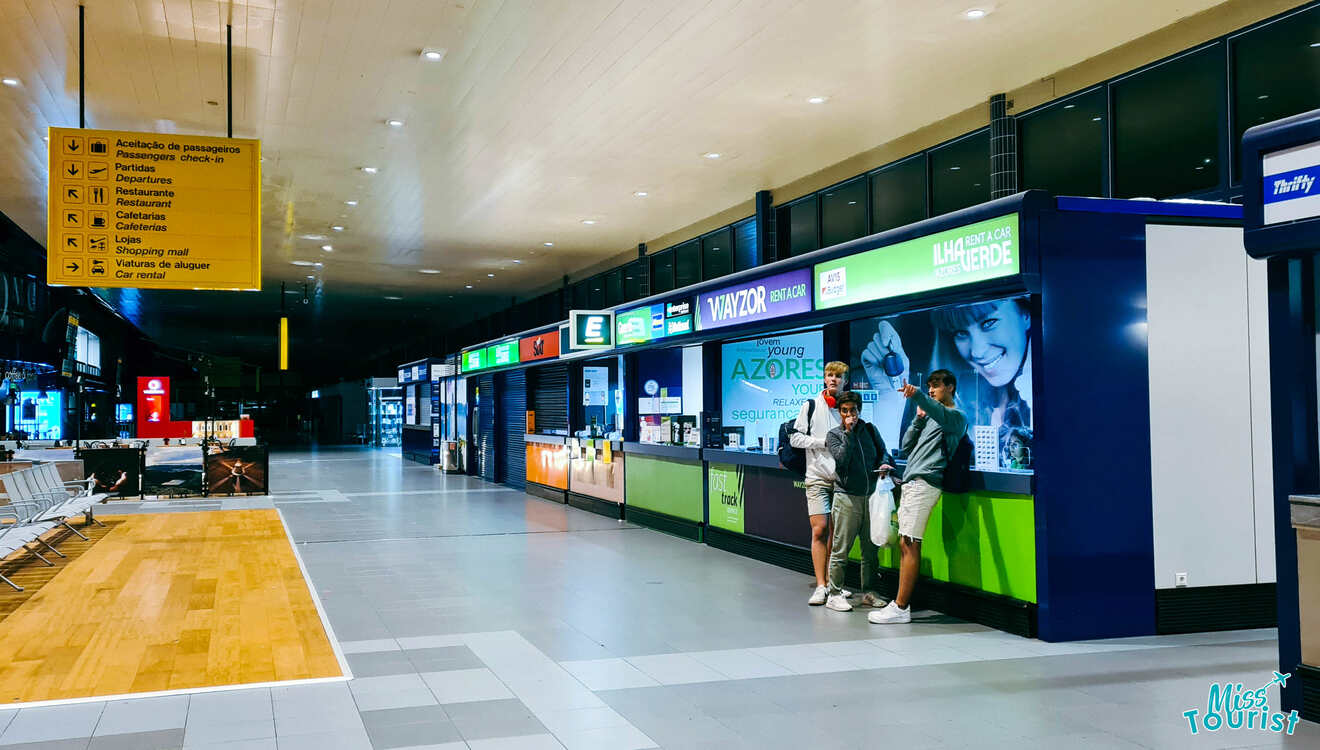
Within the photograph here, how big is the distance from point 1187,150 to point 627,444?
7.52 meters

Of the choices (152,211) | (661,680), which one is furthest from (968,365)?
(152,211)

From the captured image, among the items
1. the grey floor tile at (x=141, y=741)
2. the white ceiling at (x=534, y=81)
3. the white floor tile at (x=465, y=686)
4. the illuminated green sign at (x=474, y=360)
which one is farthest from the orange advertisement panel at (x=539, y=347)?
the grey floor tile at (x=141, y=741)

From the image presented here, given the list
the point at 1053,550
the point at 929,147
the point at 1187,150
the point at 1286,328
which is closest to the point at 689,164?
the point at 929,147

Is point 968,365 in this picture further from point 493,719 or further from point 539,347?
point 539,347

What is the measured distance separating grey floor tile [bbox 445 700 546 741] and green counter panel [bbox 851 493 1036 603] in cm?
328

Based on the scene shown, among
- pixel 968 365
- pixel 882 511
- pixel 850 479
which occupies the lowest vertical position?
pixel 882 511

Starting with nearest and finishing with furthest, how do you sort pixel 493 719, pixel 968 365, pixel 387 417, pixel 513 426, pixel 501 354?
pixel 493 719 < pixel 968 365 < pixel 501 354 < pixel 513 426 < pixel 387 417

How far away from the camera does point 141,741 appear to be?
4.07 m

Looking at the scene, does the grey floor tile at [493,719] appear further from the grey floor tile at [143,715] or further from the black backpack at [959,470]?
the black backpack at [959,470]

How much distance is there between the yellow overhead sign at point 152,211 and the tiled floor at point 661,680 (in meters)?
2.61

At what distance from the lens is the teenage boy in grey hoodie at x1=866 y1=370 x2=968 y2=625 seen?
253 inches

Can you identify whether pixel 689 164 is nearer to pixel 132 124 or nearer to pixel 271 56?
pixel 271 56

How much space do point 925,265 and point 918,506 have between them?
1604 mm

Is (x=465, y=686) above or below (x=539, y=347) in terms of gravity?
below
